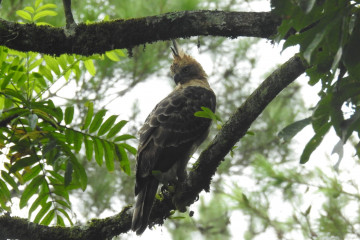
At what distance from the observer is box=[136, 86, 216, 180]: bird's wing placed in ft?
13.6

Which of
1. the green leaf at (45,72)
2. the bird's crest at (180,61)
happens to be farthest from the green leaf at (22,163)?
the bird's crest at (180,61)

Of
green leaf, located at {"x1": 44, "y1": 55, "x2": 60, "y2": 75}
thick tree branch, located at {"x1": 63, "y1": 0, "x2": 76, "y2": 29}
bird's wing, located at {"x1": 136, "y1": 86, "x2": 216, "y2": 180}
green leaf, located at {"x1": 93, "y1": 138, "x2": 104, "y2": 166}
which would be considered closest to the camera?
thick tree branch, located at {"x1": 63, "y1": 0, "x2": 76, "y2": 29}

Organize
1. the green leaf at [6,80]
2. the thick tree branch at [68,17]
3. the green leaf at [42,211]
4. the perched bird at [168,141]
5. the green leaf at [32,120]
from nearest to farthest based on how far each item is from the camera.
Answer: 1. the green leaf at [32,120]
2. the thick tree branch at [68,17]
3. the green leaf at [6,80]
4. the green leaf at [42,211]
5. the perched bird at [168,141]

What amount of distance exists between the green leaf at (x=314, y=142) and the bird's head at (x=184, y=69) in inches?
155

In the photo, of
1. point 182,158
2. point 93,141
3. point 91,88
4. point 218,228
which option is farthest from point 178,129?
point 218,228

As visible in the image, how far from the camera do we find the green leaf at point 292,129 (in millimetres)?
1973

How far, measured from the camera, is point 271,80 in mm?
2963

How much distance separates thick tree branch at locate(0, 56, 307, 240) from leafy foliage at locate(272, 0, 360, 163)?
2.78 feet

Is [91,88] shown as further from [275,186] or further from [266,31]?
[266,31]

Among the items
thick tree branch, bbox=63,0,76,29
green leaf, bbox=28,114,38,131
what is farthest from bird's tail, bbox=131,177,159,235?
thick tree branch, bbox=63,0,76,29

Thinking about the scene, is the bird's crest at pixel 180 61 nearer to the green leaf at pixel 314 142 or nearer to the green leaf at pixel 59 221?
the green leaf at pixel 59 221

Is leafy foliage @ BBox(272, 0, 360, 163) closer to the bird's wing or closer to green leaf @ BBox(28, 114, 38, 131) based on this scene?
green leaf @ BBox(28, 114, 38, 131)

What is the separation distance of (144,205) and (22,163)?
0.88 metres

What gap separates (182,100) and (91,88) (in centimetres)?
256
